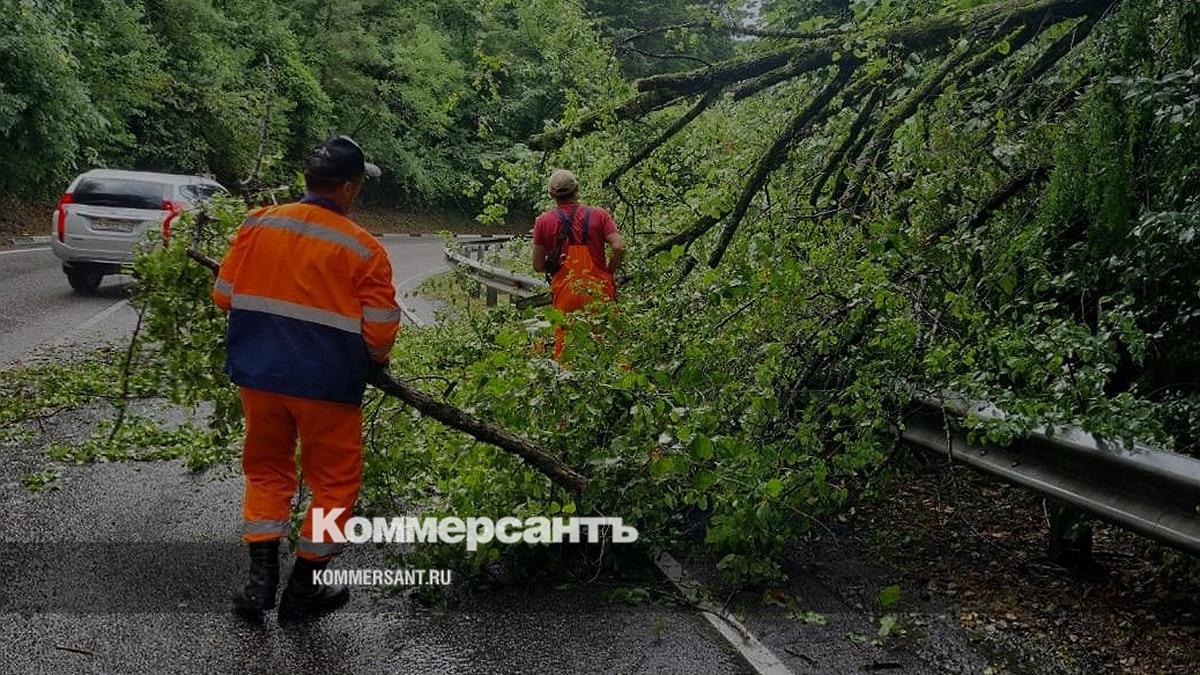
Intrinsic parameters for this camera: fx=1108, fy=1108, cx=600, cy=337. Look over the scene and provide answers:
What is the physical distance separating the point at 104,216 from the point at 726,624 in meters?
13.6

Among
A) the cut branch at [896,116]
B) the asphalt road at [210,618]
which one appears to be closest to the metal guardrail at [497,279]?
the cut branch at [896,116]

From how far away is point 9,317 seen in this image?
1299 cm

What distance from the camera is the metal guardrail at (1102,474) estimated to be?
3623 mm

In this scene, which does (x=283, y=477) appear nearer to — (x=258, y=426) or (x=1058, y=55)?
(x=258, y=426)

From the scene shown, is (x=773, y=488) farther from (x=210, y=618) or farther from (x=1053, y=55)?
(x=1053, y=55)

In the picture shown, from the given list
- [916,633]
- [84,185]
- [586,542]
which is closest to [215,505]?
[586,542]

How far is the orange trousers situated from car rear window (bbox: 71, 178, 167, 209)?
489 inches

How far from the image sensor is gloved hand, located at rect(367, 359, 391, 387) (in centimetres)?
465

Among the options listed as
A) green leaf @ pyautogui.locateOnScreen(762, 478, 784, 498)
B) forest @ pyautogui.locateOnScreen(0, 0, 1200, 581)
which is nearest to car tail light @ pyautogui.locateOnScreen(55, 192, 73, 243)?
forest @ pyautogui.locateOnScreen(0, 0, 1200, 581)

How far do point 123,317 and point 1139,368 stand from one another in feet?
38.8

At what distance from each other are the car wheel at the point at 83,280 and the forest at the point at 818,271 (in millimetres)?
9483

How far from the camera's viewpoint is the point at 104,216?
15.4 m

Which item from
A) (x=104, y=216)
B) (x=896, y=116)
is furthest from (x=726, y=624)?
(x=104, y=216)

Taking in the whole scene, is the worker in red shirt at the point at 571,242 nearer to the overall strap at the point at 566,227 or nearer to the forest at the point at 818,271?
the overall strap at the point at 566,227
